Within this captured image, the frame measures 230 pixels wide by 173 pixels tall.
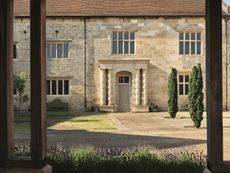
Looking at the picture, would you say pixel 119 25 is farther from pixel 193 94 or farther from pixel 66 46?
pixel 193 94

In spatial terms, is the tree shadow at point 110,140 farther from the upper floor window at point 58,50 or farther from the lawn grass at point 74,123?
the upper floor window at point 58,50

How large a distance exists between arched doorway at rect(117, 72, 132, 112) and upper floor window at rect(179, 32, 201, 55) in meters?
→ 4.49

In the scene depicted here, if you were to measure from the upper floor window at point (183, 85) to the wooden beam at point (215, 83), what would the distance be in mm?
22564

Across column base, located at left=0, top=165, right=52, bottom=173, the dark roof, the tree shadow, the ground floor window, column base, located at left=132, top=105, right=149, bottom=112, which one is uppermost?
the dark roof

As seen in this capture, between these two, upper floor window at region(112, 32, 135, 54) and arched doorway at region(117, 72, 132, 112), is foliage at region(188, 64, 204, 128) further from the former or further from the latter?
upper floor window at region(112, 32, 135, 54)

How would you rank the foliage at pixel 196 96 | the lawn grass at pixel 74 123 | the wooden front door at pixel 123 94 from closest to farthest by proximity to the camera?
the lawn grass at pixel 74 123
the foliage at pixel 196 96
the wooden front door at pixel 123 94

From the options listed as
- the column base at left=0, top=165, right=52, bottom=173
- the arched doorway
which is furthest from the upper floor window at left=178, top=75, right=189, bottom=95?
the column base at left=0, top=165, right=52, bottom=173

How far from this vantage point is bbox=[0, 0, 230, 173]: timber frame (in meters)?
4.21

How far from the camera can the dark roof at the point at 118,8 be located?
26297 mm

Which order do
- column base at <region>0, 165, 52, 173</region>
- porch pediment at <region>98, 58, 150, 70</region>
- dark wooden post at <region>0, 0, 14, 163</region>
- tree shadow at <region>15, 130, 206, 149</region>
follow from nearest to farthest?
column base at <region>0, 165, 52, 173</region>
dark wooden post at <region>0, 0, 14, 163</region>
tree shadow at <region>15, 130, 206, 149</region>
porch pediment at <region>98, 58, 150, 70</region>

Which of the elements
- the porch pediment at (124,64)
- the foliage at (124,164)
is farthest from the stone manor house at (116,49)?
the foliage at (124,164)

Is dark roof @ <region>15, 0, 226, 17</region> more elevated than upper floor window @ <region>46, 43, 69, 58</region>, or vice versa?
dark roof @ <region>15, 0, 226, 17</region>

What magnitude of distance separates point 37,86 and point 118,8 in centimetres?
2322

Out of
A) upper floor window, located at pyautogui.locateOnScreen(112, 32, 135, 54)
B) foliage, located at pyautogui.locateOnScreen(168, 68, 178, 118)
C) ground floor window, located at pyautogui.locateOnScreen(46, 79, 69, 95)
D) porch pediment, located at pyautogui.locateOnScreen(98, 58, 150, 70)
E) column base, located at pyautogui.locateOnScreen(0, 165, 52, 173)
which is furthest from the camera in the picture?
upper floor window, located at pyautogui.locateOnScreen(112, 32, 135, 54)
